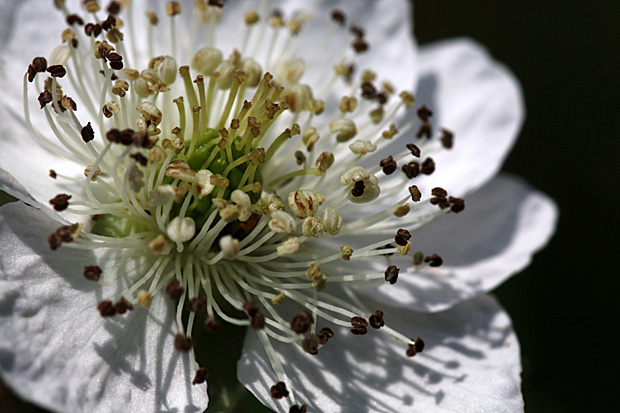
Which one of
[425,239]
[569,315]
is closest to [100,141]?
[425,239]

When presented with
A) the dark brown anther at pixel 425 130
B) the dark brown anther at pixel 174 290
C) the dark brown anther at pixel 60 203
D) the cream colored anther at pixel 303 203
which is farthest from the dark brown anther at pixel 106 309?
the dark brown anther at pixel 425 130

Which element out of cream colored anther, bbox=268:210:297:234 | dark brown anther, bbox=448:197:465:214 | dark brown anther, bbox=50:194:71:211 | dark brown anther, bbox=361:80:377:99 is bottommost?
dark brown anther, bbox=448:197:465:214

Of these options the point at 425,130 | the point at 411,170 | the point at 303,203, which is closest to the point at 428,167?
the point at 411,170

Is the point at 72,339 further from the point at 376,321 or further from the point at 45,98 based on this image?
the point at 376,321

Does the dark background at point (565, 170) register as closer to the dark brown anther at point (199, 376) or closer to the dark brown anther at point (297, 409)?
the dark brown anther at point (297, 409)

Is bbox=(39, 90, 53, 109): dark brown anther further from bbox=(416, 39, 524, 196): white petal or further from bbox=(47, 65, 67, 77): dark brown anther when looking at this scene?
bbox=(416, 39, 524, 196): white petal

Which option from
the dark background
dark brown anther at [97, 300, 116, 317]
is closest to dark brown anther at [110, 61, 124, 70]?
dark brown anther at [97, 300, 116, 317]
